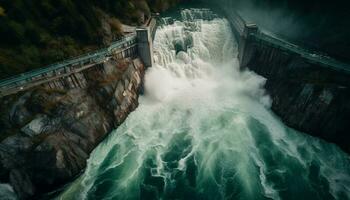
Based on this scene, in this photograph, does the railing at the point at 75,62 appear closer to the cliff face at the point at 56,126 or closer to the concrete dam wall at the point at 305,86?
the cliff face at the point at 56,126

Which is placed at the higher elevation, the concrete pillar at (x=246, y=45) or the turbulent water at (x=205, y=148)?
the concrete pillar at (x=246, y=45)

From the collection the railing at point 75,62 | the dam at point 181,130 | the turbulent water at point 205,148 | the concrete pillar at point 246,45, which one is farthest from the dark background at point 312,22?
the railing at point 75,62

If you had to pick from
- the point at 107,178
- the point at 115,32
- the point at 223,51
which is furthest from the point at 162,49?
the point at 107,178

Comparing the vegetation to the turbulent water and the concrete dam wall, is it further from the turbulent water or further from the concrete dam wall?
the concrete dam wall

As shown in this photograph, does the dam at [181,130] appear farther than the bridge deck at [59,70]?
No

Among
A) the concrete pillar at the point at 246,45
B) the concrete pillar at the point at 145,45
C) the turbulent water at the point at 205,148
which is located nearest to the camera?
the turbulent water at the point at 205,148

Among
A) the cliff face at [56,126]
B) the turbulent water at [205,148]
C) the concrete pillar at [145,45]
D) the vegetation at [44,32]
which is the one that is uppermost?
the vegetation at [44,32]

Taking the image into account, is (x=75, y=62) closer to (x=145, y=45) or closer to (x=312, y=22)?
(x=145, y=45)
